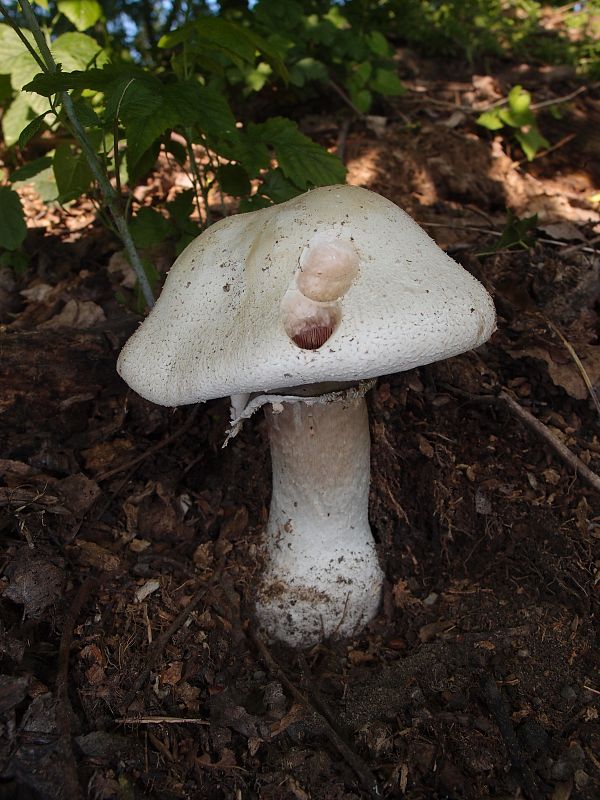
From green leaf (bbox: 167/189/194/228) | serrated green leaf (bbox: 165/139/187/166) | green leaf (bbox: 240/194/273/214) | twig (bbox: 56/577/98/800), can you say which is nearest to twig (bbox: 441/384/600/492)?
green leaf (bbox: 240/194/273/214)

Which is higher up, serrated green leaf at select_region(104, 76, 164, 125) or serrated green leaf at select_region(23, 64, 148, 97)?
serrated green leaf at select_region(23, 64, 148, 97)

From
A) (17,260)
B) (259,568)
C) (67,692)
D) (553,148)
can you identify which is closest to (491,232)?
(553,148)

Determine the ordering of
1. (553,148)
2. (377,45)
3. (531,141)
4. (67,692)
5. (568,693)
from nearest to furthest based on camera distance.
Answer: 1. (67,692)
2. (568,693)
3. (377,45)
4. (531,141)
5. (553,148)

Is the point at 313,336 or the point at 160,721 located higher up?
the point at 313,336

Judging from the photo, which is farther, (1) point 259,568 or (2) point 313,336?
(1) point 259,568

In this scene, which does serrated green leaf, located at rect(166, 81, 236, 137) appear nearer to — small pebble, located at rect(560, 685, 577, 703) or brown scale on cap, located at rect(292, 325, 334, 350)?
brown scale on cap, located at rect(292, 325, 334, 350)

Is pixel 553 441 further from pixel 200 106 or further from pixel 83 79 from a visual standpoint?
pixel 83 79
